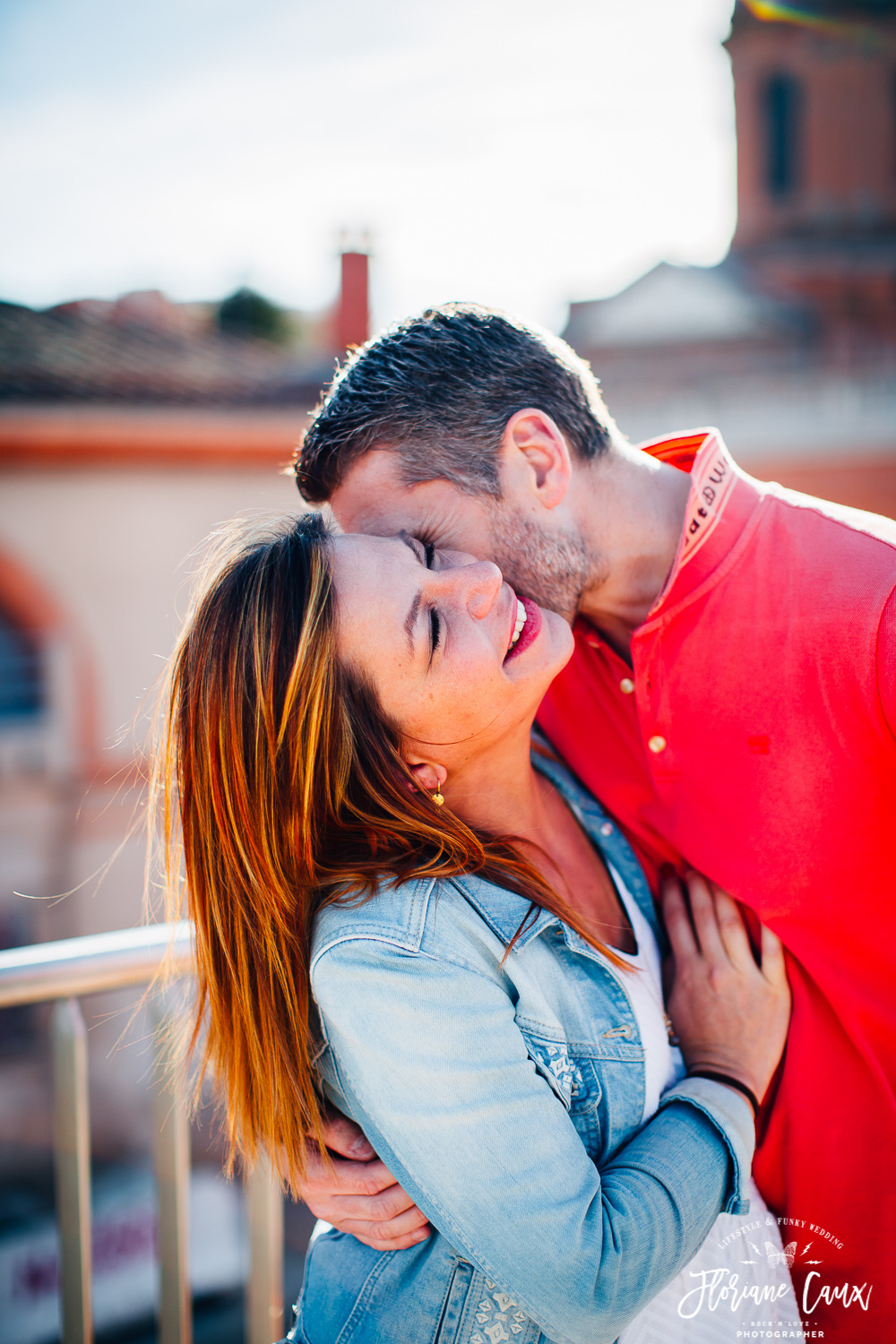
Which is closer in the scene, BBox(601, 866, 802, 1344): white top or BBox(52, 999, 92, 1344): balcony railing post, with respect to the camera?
BBox(601, 866, 802, 1344): white top

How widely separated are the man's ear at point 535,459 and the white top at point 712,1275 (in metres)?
0.95

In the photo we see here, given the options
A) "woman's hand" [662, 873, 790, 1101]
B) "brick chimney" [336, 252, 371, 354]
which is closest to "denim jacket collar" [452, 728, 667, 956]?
"woman's hand" [662, 873, 790, 1101]

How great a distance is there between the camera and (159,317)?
43.0 feet

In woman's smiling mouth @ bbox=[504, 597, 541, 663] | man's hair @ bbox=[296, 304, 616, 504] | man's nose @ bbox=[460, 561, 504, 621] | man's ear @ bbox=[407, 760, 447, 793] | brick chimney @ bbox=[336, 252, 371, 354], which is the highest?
brick chimney @ bbox=[336, 252, 371, 354]

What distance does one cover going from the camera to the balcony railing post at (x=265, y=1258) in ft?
6.19

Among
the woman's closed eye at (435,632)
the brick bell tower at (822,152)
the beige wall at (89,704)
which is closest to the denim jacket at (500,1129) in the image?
the woman's closed eye at (435,632)

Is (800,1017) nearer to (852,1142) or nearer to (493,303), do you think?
(852,1142)

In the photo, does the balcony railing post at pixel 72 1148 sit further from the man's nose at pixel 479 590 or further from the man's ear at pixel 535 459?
the man's ear at pixel 535 459

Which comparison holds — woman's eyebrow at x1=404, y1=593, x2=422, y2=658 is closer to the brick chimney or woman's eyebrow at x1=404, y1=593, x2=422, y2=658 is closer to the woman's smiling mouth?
the woman's smiling mouth

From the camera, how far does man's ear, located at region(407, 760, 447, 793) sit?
1.63 metres

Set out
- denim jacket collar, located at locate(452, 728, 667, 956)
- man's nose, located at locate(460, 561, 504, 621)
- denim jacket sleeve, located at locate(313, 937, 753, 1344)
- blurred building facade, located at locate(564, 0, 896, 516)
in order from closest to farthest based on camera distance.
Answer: denim jacket sleeve, located at locate(313, 937, 753, 1344) → denim jacket collar, located at locate(452, 728, 667, 956) → man's nose, located at locate(460, 561, 504, 621) → blurred building facade, located at locate(564, 0, 896, 516)

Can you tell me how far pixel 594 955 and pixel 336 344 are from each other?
10.5 meters

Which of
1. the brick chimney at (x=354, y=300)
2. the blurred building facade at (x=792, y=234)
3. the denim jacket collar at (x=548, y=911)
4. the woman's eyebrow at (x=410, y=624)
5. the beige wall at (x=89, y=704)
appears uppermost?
the blurred building facade at (x=792, y=234)

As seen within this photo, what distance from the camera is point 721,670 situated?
5.29 ft
